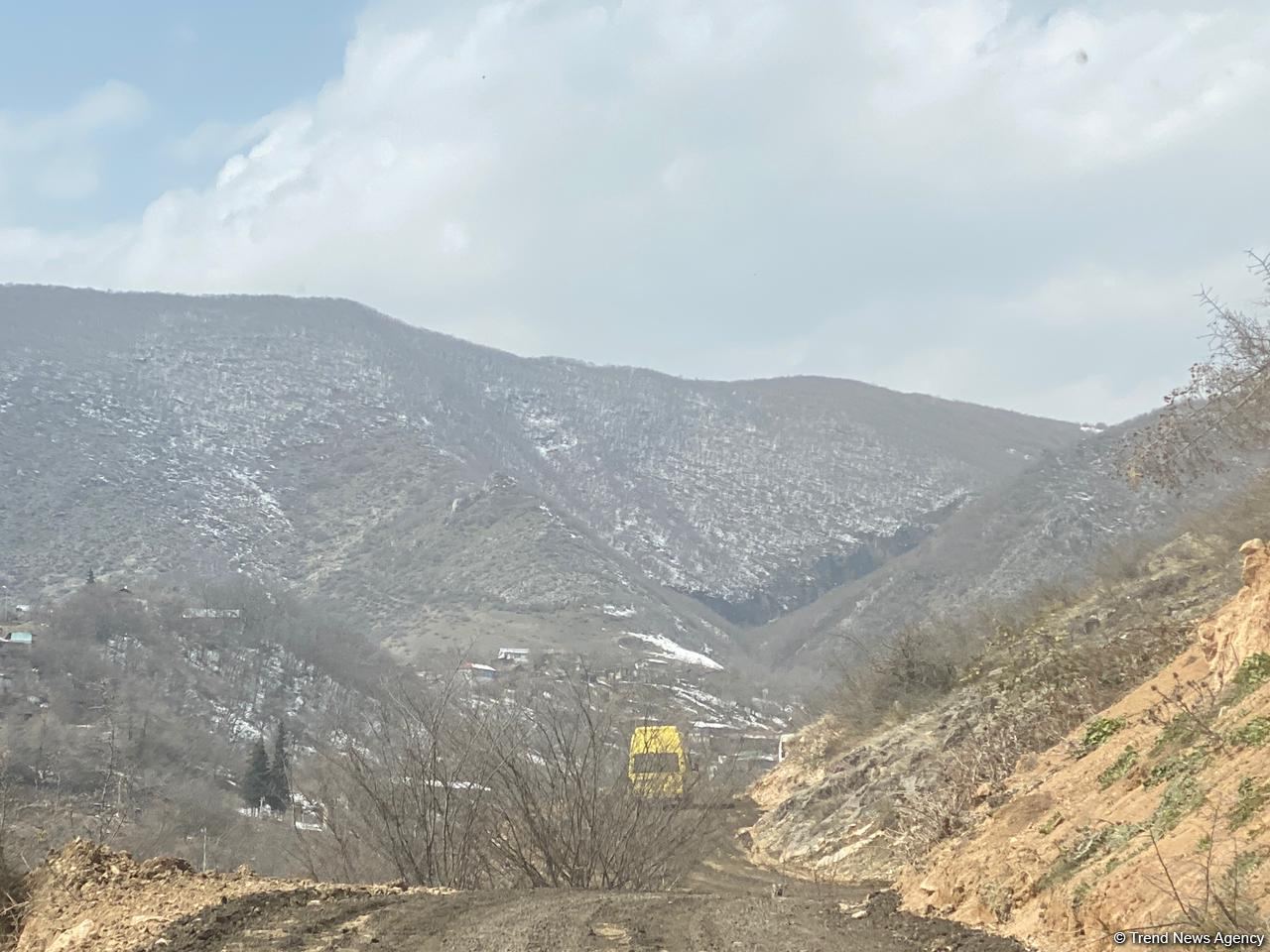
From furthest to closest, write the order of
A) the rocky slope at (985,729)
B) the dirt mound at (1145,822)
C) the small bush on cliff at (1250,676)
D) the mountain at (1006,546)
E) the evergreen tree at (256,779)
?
1. the mountain at (1006,546)
2. the evergreen tree at (256,779)
3. the rocky slope at (985,729)
4. the small bush on cliff at (1250,676)
5. the dirt mound at (1145,822)

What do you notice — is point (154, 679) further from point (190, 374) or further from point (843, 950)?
point (190, 374)

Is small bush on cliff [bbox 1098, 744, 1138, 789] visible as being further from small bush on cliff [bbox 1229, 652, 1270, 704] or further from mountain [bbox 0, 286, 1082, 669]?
mountain [bbox 0, 286, 1082, 669]

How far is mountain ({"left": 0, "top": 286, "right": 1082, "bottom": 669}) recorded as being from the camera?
4505 inches

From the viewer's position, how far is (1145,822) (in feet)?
26.9

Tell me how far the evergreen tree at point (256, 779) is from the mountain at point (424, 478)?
38013 mm

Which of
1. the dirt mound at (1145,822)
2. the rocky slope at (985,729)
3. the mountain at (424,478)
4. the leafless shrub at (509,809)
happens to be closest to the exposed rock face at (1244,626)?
the dirt mound at (1145,822)

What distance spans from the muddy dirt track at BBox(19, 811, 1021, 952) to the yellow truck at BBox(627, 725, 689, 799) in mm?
6101

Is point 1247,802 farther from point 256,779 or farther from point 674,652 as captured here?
point 674,652

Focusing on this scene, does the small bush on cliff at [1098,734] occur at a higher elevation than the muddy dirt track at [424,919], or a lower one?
lower

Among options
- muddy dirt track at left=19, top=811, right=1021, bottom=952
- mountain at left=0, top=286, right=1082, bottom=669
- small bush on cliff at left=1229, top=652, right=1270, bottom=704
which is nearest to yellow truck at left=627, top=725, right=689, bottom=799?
muddy dirt track at left=19, top=811, right=1021, bottom=952

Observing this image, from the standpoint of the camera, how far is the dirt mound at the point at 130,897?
9.03 metres

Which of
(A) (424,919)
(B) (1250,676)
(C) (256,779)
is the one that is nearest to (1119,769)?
(B) (1250,676)

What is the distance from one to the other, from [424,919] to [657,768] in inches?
363

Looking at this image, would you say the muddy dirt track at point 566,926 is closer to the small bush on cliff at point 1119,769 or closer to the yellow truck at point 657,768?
the small bush on cliff at point 1119,769
